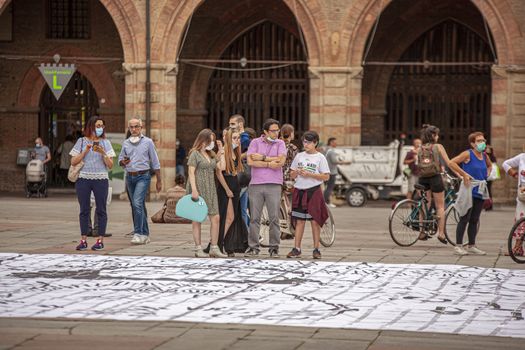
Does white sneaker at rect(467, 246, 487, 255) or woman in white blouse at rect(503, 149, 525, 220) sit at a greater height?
woman in white blouse at rect(503, 149, 525, 220)

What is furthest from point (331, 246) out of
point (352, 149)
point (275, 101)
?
point (275, 101)

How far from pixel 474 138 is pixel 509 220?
7.69 meters

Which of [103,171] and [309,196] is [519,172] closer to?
[309,196]

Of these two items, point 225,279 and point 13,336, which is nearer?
point 13,336

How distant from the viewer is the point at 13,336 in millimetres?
8578

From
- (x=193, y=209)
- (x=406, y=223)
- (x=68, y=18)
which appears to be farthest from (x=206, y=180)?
(x=68, y=18)

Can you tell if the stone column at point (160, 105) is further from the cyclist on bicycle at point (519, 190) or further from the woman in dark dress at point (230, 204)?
the woman in dark dress at point (230, 204)

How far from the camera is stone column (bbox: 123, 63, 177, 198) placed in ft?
95.9

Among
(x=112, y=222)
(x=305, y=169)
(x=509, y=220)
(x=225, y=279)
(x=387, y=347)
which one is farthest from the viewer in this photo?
(x=509, y=220)

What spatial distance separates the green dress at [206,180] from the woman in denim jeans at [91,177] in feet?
4.31

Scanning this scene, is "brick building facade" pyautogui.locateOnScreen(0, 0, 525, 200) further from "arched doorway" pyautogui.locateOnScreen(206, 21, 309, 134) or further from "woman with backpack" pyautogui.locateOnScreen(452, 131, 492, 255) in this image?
"woman with backpack" pyautogui.locateOnScreen(452, 131, 492, 255)

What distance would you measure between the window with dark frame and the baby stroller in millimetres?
4572

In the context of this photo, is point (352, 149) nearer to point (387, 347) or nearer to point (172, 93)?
point (172, 93)

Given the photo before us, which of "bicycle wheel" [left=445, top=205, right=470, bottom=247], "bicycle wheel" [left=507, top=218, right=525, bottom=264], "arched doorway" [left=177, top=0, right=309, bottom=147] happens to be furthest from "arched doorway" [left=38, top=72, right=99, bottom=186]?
"bicycle wheel" [left=507, top=218, right=525, bottom=264]
